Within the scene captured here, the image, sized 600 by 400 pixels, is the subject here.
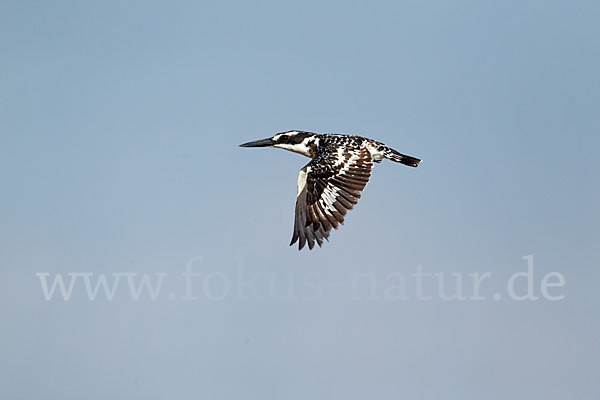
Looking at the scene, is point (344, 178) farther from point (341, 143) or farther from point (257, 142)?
point (257, 142)

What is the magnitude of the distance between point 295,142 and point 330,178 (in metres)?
2.85

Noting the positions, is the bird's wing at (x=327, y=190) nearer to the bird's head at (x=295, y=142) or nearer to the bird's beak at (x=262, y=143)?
the bird's head at (x=295, y=142)

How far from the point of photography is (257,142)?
2488 cm

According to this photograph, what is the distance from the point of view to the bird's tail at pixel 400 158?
22984mm

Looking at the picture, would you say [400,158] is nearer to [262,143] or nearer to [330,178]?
[330,178]

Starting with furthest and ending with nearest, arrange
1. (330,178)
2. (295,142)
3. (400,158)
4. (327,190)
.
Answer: (295,142)
(400,158)
(330,178)
(327,190)

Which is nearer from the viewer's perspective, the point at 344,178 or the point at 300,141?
the point at 344,178

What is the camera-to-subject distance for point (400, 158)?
23078mm

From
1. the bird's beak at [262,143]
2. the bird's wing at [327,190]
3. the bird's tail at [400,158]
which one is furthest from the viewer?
the bird's beak at [262,143]

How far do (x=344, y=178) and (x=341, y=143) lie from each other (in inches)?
61.2

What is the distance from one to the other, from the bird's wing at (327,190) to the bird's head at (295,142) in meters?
1.38

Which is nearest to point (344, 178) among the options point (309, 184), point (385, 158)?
point (309, 184)

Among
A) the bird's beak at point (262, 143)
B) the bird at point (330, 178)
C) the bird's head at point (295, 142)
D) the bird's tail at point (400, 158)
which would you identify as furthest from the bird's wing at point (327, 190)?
the bird's beak at point (262, 143)

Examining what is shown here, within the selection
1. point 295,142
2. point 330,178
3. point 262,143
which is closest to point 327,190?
point 330,178
